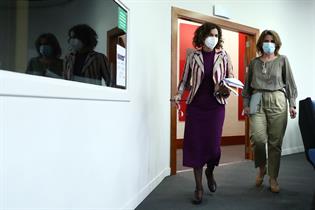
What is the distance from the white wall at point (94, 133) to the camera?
0.93 metres

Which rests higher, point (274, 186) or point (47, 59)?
point (47, 59)

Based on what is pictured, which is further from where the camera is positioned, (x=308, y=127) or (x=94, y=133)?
(x=308, y=127)

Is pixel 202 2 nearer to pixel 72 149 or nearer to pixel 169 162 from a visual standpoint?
pixel 169 162

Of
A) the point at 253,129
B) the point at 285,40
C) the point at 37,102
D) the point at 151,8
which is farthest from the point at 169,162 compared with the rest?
the point at 285,40

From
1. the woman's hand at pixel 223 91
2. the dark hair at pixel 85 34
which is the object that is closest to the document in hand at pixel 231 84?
the woman's hand at pixel 223 91

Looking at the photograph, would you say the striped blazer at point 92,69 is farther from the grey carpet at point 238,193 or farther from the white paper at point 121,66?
the grey carpet at point 238,193

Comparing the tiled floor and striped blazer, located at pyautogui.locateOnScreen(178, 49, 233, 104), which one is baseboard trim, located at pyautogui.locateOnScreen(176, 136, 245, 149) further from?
striped blazer, located at pyautogui.locateOnScreen(178, 49, 233, 104)

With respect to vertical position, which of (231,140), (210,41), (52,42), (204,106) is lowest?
(231,140)

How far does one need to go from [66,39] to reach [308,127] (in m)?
1.67

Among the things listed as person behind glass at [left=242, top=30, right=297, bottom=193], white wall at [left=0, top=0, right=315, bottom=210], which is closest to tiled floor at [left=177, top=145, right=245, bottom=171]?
white wall at [left=0, top=0, right=315, bottom=210]

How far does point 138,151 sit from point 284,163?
96.9 inches

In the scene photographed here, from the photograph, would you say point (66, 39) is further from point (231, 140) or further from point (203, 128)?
point (231, 140)

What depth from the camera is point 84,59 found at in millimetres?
1405

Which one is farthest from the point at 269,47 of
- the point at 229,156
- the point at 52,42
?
the point at 229,156
